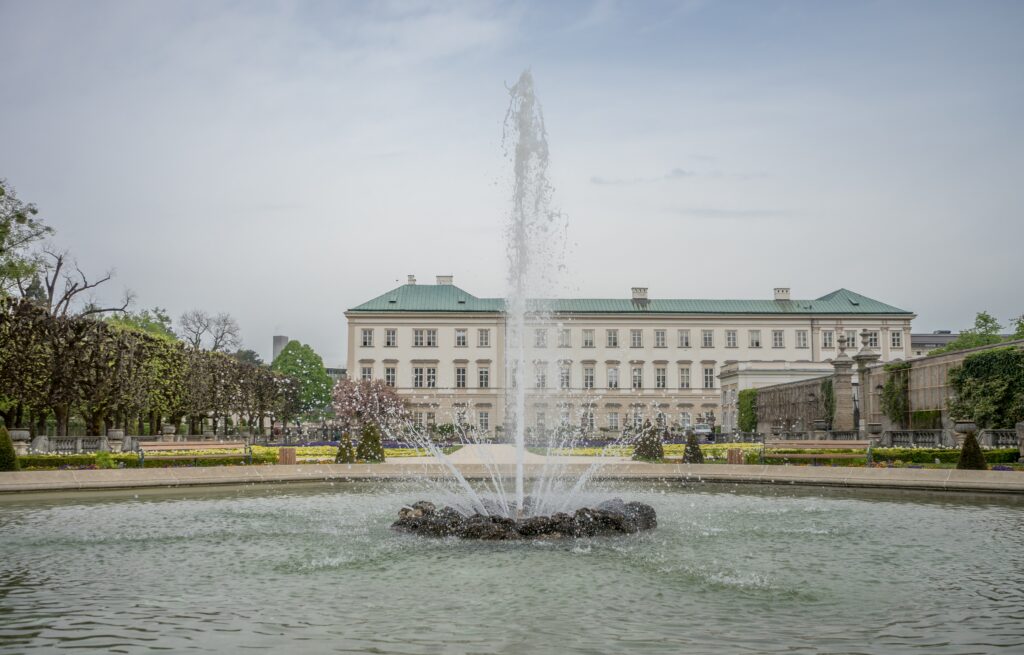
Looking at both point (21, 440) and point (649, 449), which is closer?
point (21, 440)

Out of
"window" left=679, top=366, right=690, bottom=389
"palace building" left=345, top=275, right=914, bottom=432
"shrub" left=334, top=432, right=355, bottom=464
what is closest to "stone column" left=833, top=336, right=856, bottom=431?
"shrub" left=334, top=432, right=355, bottom=464

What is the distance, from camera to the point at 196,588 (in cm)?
768

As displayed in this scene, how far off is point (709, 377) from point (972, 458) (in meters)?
53.3

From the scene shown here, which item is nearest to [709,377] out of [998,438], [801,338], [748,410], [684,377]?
[684,377]

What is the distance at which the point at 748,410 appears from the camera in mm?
50000

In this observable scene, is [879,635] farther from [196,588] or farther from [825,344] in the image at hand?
[825,344]

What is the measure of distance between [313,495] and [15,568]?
27.2 feet

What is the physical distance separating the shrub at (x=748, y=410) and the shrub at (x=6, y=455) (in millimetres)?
39134

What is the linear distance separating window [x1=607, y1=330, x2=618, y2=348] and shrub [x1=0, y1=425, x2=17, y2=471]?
5609 centimetres

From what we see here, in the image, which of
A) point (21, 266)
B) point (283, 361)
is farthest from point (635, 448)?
point (283, 361)

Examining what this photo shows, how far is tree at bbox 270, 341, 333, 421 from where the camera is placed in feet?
252

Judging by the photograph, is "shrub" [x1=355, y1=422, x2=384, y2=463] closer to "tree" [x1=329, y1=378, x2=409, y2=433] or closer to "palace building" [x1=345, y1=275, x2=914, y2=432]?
"tree" [x1=329, y1=378, x2=409, y2=433]

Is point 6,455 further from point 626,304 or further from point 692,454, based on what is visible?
point 626,304

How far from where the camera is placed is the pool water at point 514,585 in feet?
19.6
